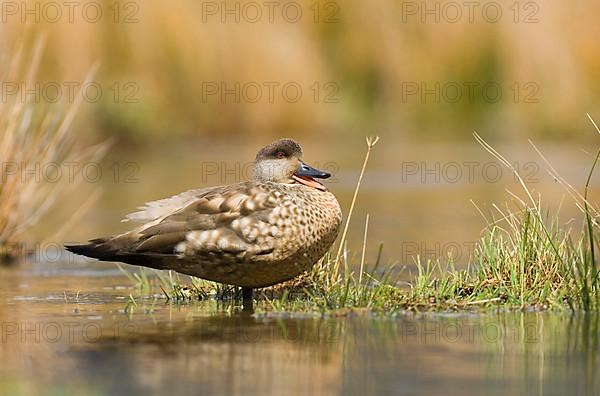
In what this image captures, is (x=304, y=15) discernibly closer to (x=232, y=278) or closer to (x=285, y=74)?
(x=285, y=74)

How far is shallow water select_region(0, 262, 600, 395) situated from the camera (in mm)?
5711

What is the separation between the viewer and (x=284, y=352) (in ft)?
→ 21.2

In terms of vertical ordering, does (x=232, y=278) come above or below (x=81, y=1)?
below

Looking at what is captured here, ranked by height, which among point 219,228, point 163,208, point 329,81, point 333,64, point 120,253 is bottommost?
point 120,253

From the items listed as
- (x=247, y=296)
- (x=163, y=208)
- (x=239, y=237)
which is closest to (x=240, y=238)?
(x=239, y=237)

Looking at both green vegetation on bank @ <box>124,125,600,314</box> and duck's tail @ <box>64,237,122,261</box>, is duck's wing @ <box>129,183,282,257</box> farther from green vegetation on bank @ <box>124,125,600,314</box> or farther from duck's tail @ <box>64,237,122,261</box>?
green vegetation on bank @ <box>124,125,600,314</box>

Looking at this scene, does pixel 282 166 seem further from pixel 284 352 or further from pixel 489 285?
pixel 284 352

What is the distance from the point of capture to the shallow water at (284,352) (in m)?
5.71

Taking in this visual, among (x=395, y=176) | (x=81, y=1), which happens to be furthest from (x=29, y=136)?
(x=81, y=1)

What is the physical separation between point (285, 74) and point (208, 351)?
810 inches

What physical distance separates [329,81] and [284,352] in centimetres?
2231

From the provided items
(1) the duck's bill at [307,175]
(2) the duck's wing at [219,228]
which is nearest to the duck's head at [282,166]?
(1) the duck's bill at [307,175]

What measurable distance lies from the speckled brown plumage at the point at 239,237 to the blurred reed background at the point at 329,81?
33.5 feet

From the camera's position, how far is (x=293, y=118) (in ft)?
89.4
